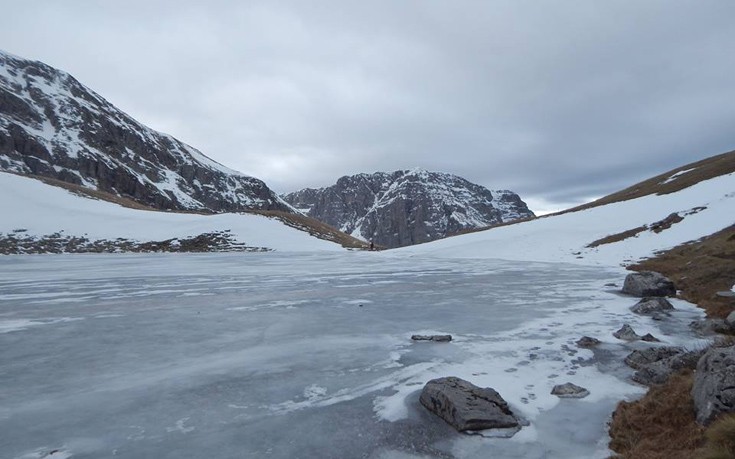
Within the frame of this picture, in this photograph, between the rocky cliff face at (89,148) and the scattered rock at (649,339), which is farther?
the rocky cliff face at (89,148)

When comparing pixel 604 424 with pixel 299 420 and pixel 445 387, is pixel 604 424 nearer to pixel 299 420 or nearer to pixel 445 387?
pixel 445 387

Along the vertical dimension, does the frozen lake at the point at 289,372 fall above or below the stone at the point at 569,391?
above

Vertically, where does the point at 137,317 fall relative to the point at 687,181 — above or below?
below

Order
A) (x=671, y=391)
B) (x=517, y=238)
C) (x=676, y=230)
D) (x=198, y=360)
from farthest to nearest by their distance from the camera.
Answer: (x=517, y=238) < (x=676, y=230) < (x=198, y=360) < (x=671, y=391)

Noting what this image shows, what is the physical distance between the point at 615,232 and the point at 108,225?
2227 inches

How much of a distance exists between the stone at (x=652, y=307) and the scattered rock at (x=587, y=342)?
4.41 meters

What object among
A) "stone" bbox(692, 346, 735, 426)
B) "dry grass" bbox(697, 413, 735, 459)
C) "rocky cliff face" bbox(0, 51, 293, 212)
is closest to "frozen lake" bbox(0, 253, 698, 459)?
"stone" bbox(692, 346, 735, 426)

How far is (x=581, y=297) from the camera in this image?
52.0 feet

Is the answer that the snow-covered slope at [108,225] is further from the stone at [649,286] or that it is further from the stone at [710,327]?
the stone at [710,327]

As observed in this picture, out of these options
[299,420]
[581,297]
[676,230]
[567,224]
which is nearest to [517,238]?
[567,224]

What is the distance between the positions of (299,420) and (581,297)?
13.3m

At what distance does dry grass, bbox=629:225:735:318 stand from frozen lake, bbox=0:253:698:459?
201cm

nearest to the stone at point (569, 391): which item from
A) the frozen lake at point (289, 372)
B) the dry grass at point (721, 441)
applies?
the frozen lake at point (289, 372)

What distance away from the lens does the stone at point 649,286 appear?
1552cm
